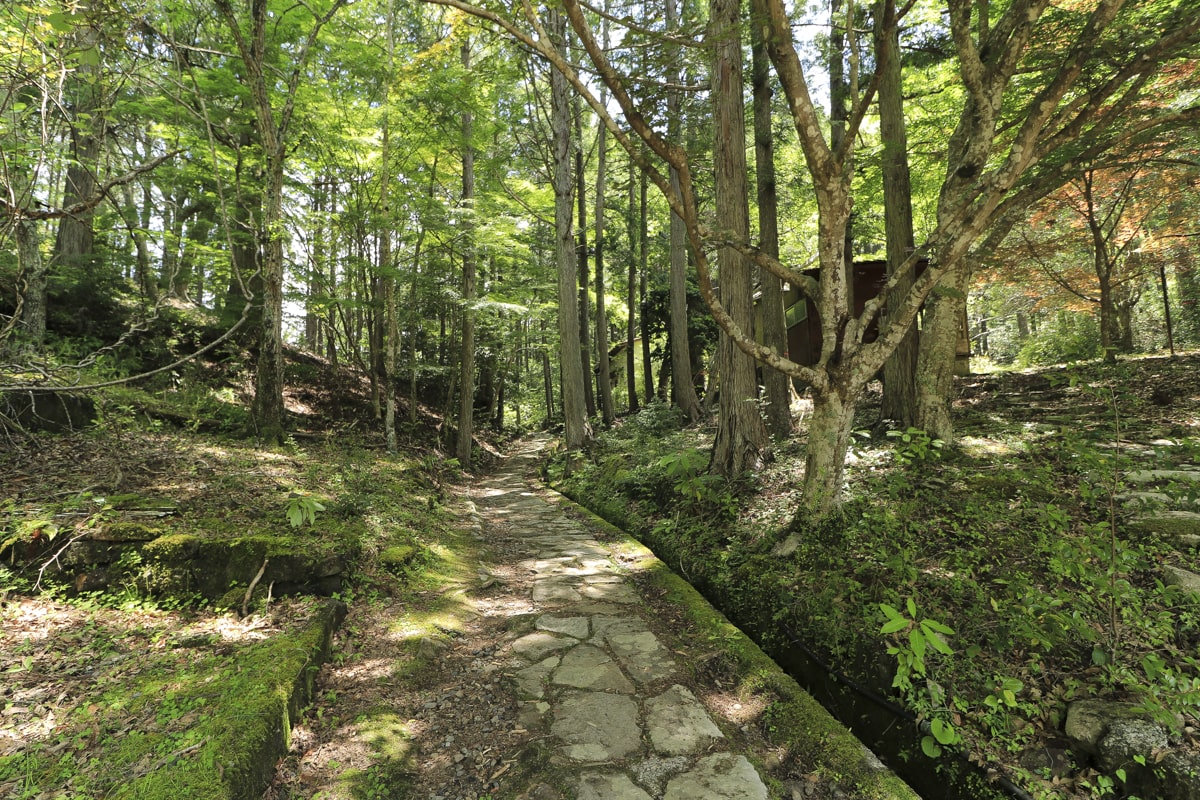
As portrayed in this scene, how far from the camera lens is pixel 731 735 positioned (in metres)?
2.77

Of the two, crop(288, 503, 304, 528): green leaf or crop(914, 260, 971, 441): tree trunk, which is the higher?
crop(914, 260, 971, 441): tree trunk

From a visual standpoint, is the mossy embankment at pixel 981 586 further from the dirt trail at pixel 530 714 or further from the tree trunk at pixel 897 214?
the tree trunk at pixel 897 214

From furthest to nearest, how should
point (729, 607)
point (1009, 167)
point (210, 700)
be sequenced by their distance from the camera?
point (729, 607) → point (1009, 167) → point (210, 700)

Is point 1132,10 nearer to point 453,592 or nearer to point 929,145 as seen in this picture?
point 929,145

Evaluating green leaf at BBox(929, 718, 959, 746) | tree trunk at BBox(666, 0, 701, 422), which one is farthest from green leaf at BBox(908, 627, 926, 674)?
tree trunk at BBox(666, 0, 701, 422)

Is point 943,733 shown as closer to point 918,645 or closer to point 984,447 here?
point 918,645

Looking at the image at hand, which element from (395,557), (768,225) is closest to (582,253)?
(768,225)

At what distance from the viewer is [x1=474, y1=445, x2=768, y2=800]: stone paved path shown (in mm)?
2402

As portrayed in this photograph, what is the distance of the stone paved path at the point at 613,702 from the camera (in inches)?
94.6

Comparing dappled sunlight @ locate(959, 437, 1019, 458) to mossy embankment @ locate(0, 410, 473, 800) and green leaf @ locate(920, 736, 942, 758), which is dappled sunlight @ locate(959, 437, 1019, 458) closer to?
green leaf @ locate(920, 736, 942, 758)

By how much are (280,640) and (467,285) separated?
8735mm

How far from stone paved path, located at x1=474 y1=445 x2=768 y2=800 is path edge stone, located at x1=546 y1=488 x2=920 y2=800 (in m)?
0.34

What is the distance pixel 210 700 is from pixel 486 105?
1048cm

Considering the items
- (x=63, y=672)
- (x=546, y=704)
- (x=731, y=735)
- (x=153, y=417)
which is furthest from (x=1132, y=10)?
(x=153, y=417)
